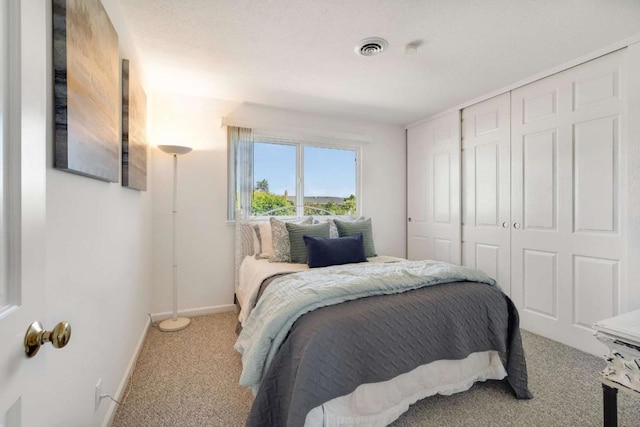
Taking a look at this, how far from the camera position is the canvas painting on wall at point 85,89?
37.1 inches

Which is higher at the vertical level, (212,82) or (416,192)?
(212,82)

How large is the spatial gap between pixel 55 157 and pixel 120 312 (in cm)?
118

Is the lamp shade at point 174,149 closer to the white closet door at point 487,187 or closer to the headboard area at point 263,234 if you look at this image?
the headboard area at point 263,234

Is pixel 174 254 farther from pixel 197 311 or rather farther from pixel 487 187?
pixel 487 187

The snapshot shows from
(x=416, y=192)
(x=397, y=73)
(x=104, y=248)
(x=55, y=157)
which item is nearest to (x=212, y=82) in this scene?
(x=397, y=73)

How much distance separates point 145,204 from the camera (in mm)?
2561

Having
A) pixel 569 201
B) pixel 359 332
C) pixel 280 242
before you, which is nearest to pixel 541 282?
pixel 569 201

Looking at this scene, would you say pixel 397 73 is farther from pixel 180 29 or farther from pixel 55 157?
pixel 55 157

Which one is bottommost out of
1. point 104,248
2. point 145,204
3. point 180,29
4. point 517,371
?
point 517,371

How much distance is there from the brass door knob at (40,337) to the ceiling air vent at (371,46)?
2.25 metres

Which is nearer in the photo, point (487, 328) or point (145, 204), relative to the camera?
point (487, 328)

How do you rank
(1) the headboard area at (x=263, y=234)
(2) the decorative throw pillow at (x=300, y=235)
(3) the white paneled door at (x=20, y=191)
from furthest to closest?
(1) the headboard area at (x=263, y=234) < (2) the decorative throw pillow at (x=300, y=235) < (3) the white paneled door at (x=20, y=191)

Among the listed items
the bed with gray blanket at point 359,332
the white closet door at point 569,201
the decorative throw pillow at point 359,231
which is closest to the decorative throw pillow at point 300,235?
the decorative throw pillow at point 359,231

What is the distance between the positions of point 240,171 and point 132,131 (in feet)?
4.39
